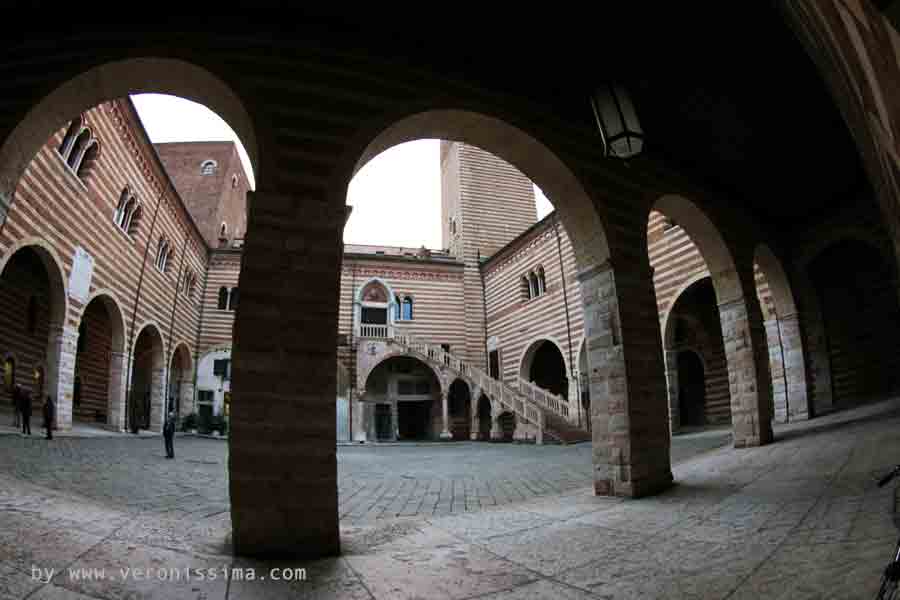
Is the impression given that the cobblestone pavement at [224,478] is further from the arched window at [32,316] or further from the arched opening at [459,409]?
the arched opening at [459,409]

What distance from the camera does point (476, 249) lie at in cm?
2694

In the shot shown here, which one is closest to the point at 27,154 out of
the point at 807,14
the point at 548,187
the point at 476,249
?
the point at 548,187

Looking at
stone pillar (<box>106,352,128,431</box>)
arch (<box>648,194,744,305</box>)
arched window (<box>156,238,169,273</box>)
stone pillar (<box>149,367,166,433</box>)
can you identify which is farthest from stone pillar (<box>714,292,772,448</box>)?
stone pillar (<box>149,367,166,433</box>)

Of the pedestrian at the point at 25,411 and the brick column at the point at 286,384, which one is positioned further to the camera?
the pedestrian at the point at 25,411

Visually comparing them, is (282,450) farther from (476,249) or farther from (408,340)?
(476,249)

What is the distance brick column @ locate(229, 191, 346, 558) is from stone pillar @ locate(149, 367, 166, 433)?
1901 centimetres

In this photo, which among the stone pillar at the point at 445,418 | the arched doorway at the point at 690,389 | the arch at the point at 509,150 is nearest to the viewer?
the arch at the point at 509,150

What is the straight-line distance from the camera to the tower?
2612 centimetres

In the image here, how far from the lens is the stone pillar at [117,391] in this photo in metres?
16.0

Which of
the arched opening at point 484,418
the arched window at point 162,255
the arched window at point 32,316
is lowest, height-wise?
the arched opening at point 484,418

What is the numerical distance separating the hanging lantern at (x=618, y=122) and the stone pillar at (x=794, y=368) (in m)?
8.98

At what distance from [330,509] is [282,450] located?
0.57 meters

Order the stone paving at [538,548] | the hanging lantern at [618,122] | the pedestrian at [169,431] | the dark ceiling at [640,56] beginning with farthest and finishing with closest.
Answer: the pedestrian at [169,431] < the dark ceiling at [640,56] < the hanging lantern at [618,122] < the stone paving at [538,548]

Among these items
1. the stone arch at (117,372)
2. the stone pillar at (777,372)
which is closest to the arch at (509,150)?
the stone pillar at (777,372)
